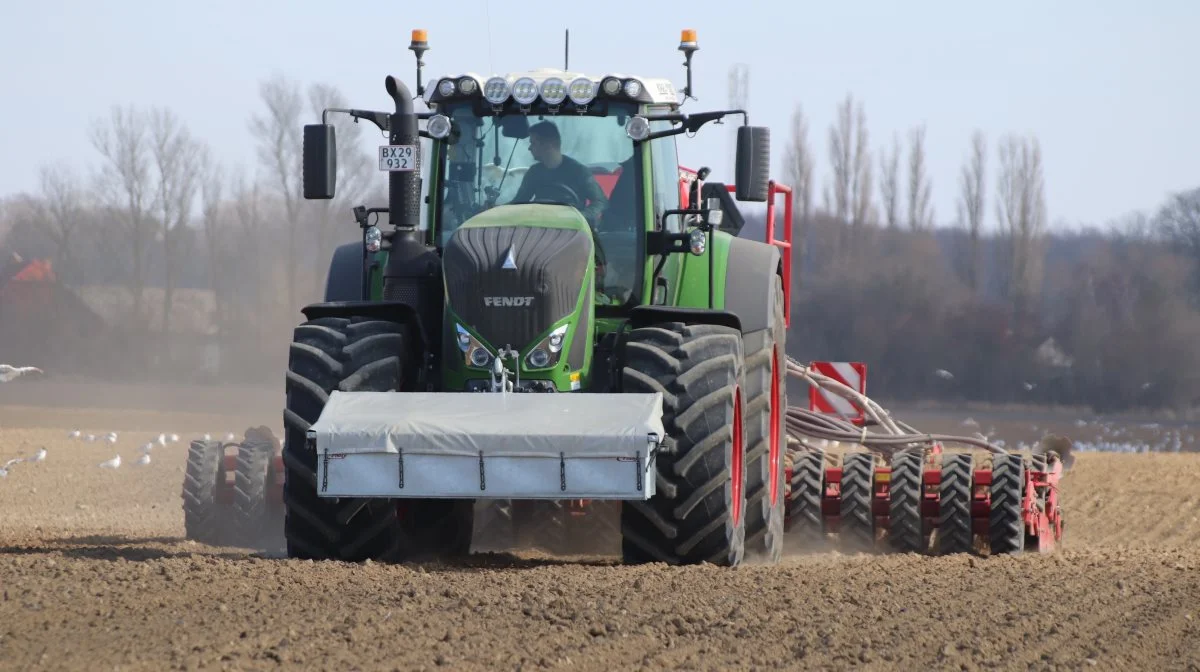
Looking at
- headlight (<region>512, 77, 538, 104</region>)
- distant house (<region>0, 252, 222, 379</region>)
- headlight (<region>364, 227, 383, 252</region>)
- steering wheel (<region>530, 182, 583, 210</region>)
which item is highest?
headlight (<region>512, 77, 538, 104</region>)

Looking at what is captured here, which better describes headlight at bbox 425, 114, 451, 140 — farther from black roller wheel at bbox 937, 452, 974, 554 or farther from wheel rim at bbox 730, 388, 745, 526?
black roller wheel at bbox 937, 452, 974, 554

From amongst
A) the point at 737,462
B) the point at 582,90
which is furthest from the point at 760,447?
the point at 582,90

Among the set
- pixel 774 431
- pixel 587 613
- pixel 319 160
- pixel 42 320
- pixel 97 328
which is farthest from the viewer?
pixel 97 328

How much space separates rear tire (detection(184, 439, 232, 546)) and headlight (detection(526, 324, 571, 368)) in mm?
4589

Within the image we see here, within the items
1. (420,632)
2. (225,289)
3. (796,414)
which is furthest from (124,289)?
(420,632)

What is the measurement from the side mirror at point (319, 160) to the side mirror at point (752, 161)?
234 centimetres

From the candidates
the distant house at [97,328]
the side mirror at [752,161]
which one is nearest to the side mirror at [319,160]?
the side mirror at [752,161]

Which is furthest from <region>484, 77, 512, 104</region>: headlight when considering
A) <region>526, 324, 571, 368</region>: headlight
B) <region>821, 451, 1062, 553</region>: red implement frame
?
<region>821, 451, 1062, 553</region>: red implement frame

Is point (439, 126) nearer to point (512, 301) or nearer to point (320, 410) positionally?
point (512, 301)

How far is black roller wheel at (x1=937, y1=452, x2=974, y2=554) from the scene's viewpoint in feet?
38.0

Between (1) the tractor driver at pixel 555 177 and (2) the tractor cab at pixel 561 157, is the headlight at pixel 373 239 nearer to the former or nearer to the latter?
(2) the tractor cab at pixel 561 157

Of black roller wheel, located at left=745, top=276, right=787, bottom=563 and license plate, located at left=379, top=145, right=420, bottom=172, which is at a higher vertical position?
license plate, located at left=379, top=145, right=420, bottom=172

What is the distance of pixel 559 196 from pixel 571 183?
0.11 m

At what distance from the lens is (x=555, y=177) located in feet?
30.9
